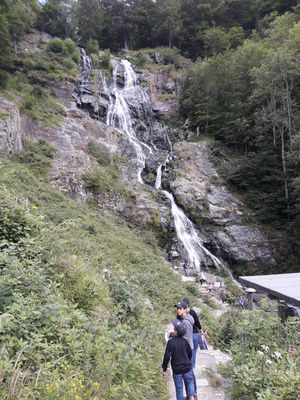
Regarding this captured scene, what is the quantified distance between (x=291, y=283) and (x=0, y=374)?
5242mm

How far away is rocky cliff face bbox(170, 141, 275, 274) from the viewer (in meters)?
19.2

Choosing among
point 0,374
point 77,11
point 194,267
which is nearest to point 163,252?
point 194,267

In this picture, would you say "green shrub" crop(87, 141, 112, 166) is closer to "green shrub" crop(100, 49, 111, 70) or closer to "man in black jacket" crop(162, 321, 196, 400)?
"green shrub" crop(100, 49, 111, 70)

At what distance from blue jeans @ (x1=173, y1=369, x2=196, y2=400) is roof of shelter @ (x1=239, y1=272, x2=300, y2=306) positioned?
1.97 m

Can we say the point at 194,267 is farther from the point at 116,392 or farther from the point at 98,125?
the point at 116,392

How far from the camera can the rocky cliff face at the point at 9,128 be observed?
668 inches

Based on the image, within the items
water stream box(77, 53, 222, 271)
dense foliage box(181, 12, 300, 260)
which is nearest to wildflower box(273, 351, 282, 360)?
water stream box(77, 53, 222, 271)

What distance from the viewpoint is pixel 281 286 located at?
19.6 feet

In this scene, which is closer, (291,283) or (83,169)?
(291,283)

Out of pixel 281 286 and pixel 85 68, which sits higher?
pixel 85 68

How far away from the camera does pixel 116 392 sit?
369 centimetres

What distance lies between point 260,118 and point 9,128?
51.8ft

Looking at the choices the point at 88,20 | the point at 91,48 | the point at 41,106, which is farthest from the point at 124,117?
the point at 88,20

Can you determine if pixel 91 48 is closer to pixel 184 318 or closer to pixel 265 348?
pixel 184 318
